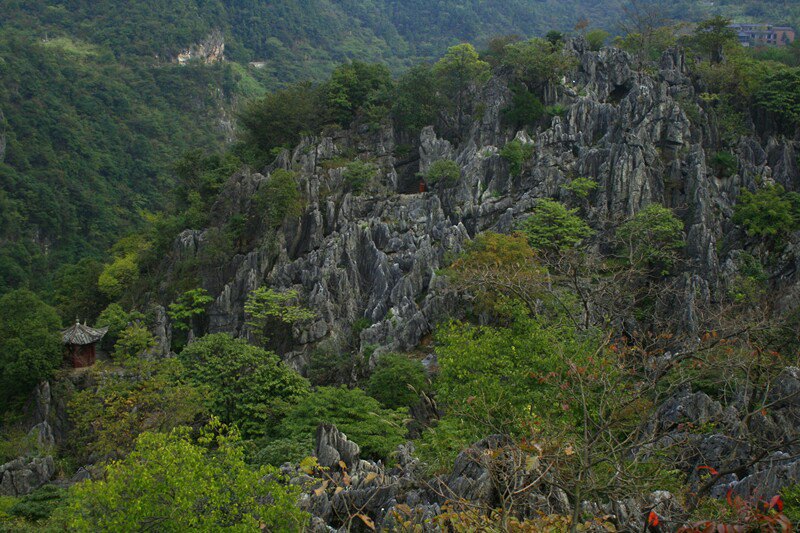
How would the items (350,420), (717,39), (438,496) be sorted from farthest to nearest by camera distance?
(717,39) → (350,420) → (438,496)

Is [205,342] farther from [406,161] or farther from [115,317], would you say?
[406,161]

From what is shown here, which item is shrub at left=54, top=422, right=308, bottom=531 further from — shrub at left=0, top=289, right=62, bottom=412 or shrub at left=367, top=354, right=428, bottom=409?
shrub at left=0, top=289, right=62, bottom=412

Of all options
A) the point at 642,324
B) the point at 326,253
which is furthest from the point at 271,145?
the point at 642,324

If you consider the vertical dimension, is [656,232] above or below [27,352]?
above

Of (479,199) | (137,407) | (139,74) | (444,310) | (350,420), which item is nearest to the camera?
(350,420)

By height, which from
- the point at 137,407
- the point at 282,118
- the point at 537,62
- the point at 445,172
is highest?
the point at 537,62

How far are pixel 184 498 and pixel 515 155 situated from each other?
2354 cm

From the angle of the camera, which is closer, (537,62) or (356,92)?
(537,62)

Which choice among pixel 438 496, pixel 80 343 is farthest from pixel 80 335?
pixel 438 496

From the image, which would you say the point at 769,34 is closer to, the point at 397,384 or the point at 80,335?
the point at 397,384

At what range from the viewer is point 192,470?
9883 millimetres

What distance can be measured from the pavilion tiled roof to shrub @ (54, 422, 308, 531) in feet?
57.7

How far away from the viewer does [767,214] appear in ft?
86.8

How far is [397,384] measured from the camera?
2030 centimetres
